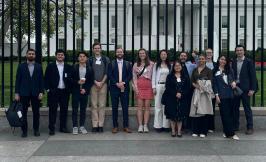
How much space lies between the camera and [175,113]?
33.2 feet

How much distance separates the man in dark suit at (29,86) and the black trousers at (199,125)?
129 inches

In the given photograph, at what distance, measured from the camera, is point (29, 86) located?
396 inches

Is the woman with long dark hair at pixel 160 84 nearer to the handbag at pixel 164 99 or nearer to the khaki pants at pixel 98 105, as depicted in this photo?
the handbag at pixel 164 99

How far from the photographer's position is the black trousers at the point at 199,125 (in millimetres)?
10180

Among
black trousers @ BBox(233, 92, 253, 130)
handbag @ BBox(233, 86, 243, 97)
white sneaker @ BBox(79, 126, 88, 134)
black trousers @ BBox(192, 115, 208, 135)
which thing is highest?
handbag @ BBox(233, 86, 243, 97)

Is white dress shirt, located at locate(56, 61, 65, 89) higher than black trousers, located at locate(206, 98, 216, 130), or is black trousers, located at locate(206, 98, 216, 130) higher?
white dress shirt, located at locate(56, 61, 65, 89)

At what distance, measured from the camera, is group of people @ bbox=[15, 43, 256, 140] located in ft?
33.1

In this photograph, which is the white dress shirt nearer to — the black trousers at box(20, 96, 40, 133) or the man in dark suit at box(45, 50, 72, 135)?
the man in dark suit at box(45, 50, 72, 135)

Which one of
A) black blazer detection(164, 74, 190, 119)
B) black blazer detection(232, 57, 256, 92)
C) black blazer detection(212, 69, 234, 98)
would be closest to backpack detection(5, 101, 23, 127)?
black blazer detection(164, 74, 190, 119)

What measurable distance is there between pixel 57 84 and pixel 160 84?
7.26ft

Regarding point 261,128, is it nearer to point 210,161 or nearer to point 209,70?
point 209,70

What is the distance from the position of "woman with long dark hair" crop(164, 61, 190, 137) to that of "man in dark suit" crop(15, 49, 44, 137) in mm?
2687

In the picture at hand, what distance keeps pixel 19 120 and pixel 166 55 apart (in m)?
3.40

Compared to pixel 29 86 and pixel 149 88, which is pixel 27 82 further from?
pixel 149 88
